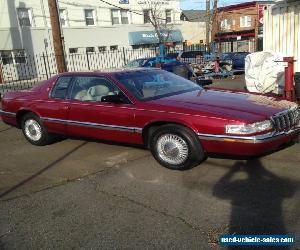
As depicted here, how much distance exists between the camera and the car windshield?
19.7 ft

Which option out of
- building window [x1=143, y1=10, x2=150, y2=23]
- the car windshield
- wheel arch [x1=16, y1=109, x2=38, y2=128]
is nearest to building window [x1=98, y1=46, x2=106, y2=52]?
building window [x1=143, y1=10, x2=150, y2=23]

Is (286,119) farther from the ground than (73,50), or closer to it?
closer to it

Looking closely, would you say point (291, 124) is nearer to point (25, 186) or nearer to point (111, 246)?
point (111, 246)

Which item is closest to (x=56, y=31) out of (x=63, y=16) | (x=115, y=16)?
(x=63, y=16)

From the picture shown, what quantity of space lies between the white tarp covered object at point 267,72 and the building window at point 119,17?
73.4 ft

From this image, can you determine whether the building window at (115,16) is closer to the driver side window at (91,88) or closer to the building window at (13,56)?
the building window at (13,56)

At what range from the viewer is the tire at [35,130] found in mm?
7254

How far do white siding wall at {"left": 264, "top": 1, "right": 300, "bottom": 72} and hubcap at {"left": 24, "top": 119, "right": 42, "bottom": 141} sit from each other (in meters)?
7.60

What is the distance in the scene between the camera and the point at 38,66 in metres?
27.1

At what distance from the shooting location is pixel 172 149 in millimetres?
5387

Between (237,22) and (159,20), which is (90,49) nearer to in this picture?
(159,20)

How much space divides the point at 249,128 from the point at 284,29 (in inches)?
306

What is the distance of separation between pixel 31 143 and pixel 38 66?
2072 cm

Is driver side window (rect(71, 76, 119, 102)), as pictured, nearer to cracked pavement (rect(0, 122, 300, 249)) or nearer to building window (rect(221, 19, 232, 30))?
cracked pavement (rect(0, 122, 300, 249))
